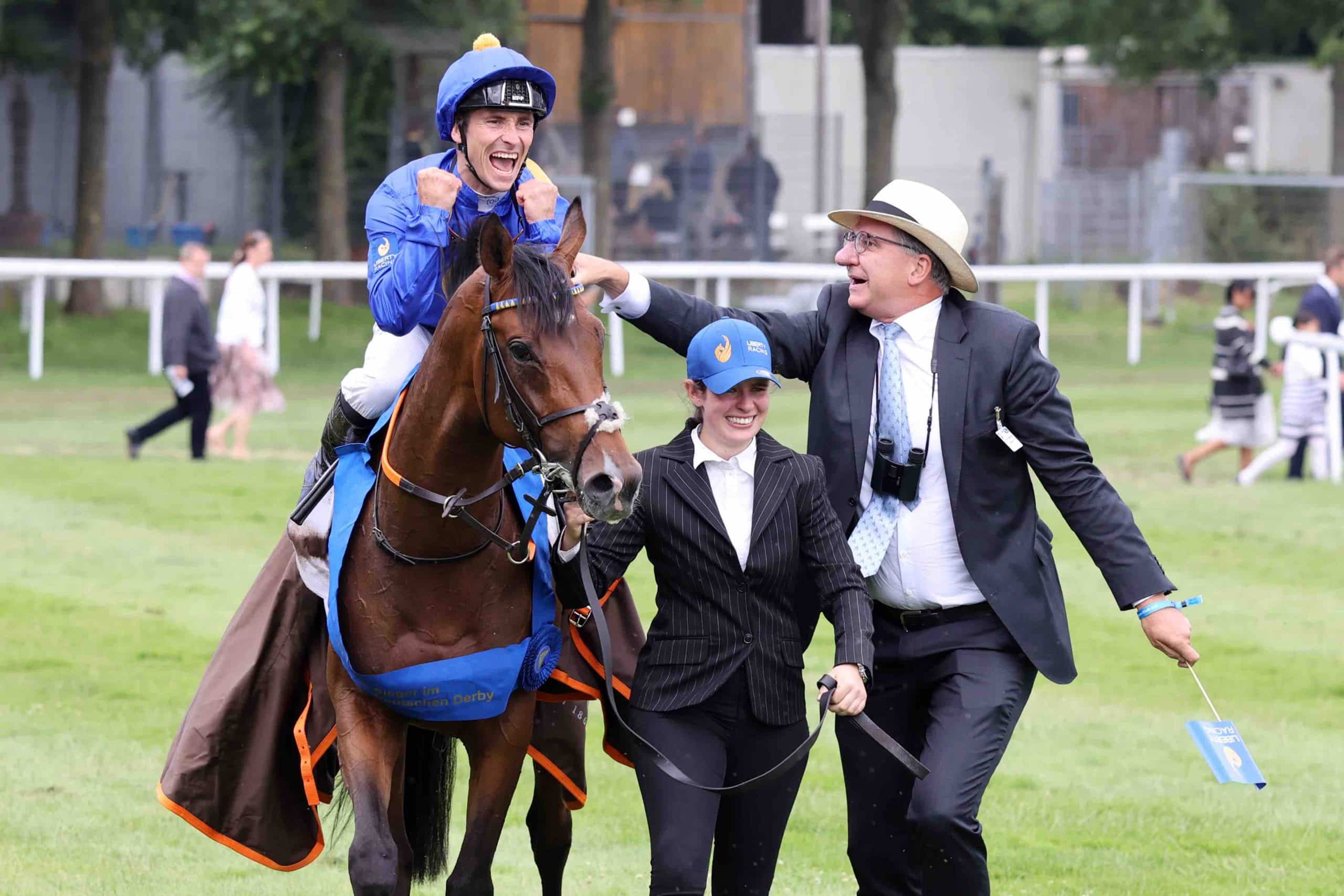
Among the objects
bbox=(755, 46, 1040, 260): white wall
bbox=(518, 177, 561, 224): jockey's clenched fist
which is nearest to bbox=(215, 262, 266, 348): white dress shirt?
bbox=(518, 177, 561, 224): jockey's clenched fist

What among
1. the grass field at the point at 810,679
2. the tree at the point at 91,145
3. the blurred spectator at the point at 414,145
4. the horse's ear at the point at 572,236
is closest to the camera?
the horse's ear at the point at 572,236

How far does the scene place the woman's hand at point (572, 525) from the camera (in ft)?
13.4

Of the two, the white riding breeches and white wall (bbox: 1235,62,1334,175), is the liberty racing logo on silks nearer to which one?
the white riding breeches

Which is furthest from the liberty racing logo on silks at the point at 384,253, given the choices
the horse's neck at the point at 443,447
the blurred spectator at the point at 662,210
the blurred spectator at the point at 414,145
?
the blurred spectator at the point at 662,210

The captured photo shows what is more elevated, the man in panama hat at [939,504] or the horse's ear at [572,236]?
the horse's ear at [572,236]

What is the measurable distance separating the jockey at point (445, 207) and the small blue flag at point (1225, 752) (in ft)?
6.20

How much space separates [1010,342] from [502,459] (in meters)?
1.29

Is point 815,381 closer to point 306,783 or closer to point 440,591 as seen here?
point 440,591

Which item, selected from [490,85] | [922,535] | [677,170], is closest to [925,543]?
[922,535]

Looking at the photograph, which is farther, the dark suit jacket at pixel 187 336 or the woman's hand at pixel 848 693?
the dark suit jacket at pixel 187 336

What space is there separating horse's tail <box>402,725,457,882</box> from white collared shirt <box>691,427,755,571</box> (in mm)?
1166

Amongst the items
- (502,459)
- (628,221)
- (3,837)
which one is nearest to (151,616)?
(3,837)

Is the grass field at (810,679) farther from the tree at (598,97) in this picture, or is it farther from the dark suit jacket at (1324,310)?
the tree at (598,97)

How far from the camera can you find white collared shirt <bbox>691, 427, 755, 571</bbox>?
4211 mm
